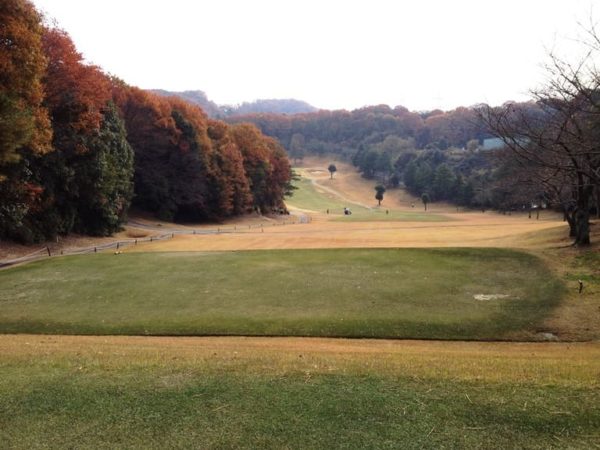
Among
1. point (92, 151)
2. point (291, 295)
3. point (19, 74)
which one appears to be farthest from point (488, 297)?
point (92, 151)

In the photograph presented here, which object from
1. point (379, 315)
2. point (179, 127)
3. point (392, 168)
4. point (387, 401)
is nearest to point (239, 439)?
point (387, 401)

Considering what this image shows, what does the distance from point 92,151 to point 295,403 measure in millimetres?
38975

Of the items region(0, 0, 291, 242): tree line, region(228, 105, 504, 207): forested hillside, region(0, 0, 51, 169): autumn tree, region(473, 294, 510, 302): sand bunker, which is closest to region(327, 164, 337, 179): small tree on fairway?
region(228, 105, 504, 207): forested hillside

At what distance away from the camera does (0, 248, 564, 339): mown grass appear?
1584cm

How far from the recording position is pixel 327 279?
2192 cm

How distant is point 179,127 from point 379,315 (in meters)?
56.2

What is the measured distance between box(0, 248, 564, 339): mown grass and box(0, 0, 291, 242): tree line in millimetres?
8802

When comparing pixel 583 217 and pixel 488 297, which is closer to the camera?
pixel 488 297

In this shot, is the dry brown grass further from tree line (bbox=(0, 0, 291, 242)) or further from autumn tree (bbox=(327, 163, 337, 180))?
autumn tree (bbox=(327, 163, 337, 180))

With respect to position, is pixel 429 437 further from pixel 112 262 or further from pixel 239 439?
pixel 112 262

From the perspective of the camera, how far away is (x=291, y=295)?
63.7 feet

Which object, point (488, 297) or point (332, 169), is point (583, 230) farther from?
point (332, 169)

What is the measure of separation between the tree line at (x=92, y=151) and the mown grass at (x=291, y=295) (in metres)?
8.80

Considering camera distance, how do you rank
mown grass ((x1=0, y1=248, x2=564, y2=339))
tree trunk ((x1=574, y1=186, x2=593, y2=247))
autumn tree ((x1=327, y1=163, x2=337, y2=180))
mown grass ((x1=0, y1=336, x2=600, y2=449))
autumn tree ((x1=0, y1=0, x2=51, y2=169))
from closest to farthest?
mown grass ((x1=0, y1=336, x2=600, y2=449)) < mown grass ((x1=0, y1=248, x2=564, y2=339)) < autumn tree ((x1=0, y1=0, x2=51, y2=169)) < tree trunk ((x1=574, y1=186, x2=593, y2=247)) < autumn tree ((x1=327, y1=163, x2=337, y2=180))
